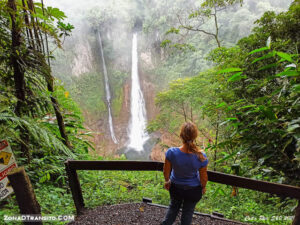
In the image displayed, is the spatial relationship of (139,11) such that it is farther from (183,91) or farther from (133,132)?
(183,91)

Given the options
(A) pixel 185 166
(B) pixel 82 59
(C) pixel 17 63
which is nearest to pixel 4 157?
(C) pixel 17 63

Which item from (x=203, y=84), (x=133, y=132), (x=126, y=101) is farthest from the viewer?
(x=126, y=101)

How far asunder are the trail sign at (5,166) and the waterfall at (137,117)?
16.2 meters

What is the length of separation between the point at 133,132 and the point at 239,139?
56.8 feet

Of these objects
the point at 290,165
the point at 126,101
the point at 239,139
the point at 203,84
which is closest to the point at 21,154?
the point at 239,139

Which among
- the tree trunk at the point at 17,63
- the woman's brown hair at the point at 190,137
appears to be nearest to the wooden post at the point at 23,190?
the tree trunk at the point at 17,63

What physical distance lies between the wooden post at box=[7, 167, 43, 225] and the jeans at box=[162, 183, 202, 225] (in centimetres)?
125

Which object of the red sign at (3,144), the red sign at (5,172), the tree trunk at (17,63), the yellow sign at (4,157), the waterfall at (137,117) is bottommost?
the waterfall at (137,117)

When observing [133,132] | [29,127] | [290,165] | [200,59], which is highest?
[200,59]

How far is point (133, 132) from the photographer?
19.0 m

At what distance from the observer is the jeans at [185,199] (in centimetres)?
188

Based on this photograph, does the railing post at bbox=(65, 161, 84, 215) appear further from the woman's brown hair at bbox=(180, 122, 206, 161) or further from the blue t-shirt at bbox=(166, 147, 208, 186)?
the woman's brown hair at bbox=(180, 122, 206, 161)

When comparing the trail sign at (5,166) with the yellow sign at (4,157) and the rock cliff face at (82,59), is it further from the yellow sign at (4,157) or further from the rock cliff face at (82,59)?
the rock cliff face at (82,59)

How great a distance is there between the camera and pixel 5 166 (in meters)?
1.61
